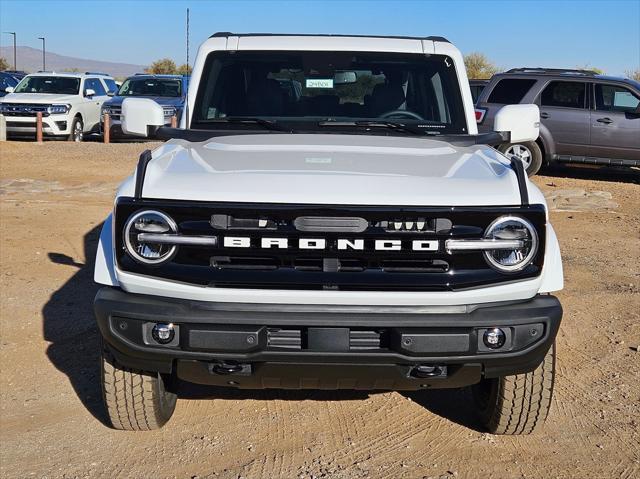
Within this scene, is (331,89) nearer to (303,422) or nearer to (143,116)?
(143,116)

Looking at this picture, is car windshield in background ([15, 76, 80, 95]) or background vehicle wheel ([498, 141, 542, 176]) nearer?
background vehicle wheel ([498, 141, 542, 176])

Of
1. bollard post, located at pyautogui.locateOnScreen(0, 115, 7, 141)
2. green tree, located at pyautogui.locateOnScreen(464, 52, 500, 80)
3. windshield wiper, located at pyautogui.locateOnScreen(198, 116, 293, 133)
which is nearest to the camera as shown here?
windshield wiper, located at pyautogui.locateOnScreen(198, 116, 293, 133)

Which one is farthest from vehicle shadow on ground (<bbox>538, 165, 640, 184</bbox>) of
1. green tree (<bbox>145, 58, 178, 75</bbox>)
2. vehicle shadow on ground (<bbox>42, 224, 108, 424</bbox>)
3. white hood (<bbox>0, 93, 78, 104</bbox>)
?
green tree (<bbox>145, 58, 178, 75</bbox>)

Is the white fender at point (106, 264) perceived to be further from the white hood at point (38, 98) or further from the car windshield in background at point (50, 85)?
the car windshield in background at point (50, 85)

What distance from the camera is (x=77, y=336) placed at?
5.62m

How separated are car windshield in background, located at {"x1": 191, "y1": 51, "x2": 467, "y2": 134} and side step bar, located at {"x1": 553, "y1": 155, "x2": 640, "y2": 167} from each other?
9768mm

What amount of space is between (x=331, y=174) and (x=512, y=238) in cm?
78

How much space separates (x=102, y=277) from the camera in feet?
11.6

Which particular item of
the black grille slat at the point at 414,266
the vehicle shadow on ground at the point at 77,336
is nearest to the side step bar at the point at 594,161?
the vehicle shadow on ground at the point at 77,336

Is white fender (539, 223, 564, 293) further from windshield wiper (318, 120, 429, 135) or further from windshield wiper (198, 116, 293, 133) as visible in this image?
windshield wiper (198, 116, 293, 133)

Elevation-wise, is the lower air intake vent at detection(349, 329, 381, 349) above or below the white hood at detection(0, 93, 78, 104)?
below

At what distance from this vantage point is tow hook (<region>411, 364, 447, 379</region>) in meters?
3.48

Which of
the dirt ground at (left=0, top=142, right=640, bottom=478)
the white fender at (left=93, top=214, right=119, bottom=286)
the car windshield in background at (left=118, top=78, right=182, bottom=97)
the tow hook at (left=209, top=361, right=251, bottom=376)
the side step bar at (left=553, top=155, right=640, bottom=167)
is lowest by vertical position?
the dirt ground at (left=0, top=142, right=640, bottom=478)

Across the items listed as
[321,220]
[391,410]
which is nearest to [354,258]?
[321,220]
